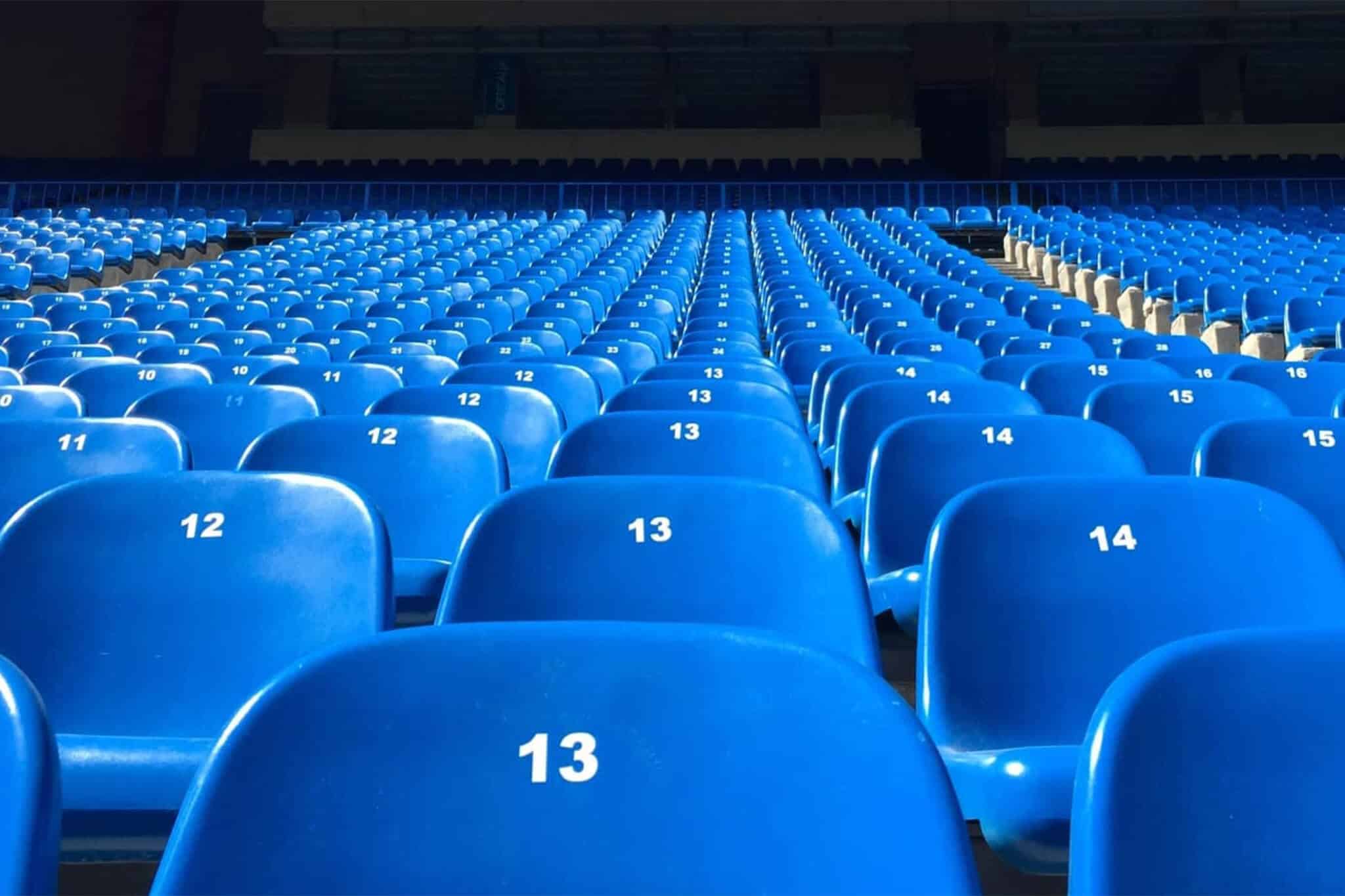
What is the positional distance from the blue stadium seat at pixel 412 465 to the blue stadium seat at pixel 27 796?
1.45 meters

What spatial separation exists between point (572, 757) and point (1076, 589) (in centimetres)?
101

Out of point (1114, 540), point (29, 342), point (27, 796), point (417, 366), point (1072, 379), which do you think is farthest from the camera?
point (29, 342)

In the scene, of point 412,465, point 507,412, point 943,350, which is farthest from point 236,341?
point 943,350

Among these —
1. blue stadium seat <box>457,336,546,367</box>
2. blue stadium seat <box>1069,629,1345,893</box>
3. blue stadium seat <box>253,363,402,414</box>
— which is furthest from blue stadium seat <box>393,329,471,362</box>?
blue stadium seat <box>1069,629,1345,893</box>

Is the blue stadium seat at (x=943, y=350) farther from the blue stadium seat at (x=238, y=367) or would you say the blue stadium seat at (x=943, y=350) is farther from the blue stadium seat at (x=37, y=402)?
the blue stadium seat at (x=37, y=402)

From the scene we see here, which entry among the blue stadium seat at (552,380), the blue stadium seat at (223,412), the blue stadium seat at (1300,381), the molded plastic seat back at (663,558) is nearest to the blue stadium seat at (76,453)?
the blue stadium seat at (223,412)

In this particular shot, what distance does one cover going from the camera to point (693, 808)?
2.81 ft

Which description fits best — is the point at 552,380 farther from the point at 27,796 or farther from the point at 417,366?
the point at 27,796

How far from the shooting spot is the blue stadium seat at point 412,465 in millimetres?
2361

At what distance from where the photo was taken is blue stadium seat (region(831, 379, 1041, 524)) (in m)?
2.96

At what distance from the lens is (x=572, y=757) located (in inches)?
34.0

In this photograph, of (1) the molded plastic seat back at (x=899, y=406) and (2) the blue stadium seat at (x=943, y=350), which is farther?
(2) the blue stadium seat at (x=943, y=350)

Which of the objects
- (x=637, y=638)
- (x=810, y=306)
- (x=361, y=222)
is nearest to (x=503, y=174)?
(x=361, y=222)

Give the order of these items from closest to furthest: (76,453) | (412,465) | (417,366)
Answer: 1. (76,453)
2. (412,465)
3. (417,366)
